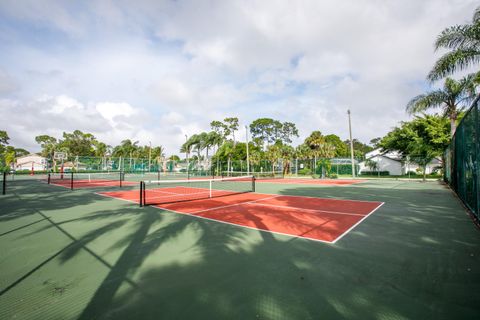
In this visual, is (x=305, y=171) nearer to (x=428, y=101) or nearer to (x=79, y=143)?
(x=428, y=101)

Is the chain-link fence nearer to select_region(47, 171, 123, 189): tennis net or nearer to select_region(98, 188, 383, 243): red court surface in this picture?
select_region(98, 188, 383, 243): red court surface

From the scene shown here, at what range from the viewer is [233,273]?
3.61 meters

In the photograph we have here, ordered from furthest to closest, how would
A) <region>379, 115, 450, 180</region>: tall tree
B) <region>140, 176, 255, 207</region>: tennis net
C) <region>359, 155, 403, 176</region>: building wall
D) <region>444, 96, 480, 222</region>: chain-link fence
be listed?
<region>359, 155, 403, 176</region>: building wall < <region>379, 115, 450, 180</region>: tall tree < <region>140, 176, 255, 207</region>: tennis net < <region>444, 96, 480, 222</region>: chain-link fence

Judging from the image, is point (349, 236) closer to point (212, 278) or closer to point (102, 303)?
point (212, 278)

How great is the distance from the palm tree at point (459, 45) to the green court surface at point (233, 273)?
30.6 feet

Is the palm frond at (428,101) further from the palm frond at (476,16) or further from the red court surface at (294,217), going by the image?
the red court surface at (294,217)

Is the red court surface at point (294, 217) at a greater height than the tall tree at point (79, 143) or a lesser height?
lesser

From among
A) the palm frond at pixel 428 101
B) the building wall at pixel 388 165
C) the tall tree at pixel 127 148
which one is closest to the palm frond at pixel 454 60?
the palm frond at pixel 428 101

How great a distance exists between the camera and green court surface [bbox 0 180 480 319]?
2.70m

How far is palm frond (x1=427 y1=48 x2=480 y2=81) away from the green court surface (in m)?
9.29

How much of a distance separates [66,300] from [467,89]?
909 inches

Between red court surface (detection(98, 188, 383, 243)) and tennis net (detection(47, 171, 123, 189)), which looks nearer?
red court surface (detection(98, 188, 383, 243))

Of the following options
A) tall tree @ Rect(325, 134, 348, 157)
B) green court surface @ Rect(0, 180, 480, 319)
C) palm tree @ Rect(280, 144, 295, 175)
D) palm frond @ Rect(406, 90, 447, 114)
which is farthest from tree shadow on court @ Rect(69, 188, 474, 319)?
→ tall tree @ Rect(325, 134, 348, 157)

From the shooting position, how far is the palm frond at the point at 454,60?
11.0 metres
